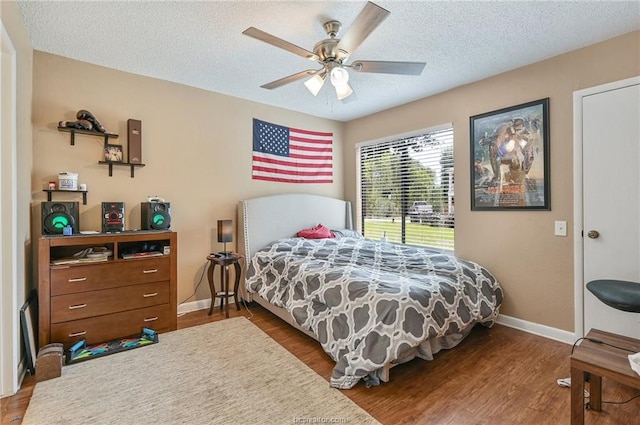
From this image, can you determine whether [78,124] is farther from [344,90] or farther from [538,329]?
[538,329]

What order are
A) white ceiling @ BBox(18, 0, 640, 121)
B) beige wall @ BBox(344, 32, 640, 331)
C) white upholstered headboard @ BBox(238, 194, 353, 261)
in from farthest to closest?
white upholstered headboard @ BBox(238, 194, 353, 261), beige wall @ BBox(344, 32, 640, 331), white ceiling @ BBox(18, 0, 640, 121)

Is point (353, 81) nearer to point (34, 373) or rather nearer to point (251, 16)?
point (251, 16)

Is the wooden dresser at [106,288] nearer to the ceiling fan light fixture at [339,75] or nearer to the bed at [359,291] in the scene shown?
the bed at [359,291]

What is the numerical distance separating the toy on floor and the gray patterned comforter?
3.59 feet

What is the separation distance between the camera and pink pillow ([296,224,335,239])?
3.92 meters

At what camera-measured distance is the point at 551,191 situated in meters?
2.77

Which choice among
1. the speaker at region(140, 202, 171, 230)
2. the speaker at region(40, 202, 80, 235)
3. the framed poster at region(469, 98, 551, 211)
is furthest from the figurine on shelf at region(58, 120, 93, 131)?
the framed poster at region(469, 98, 551, 211)

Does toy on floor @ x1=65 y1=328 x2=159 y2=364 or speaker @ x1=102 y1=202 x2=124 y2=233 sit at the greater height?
speaker @ x1=102 y1=202 x2=124 y2=233

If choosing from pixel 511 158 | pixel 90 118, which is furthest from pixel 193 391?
pixel 511 158

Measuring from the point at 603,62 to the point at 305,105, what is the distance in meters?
3.04

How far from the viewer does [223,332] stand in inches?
114

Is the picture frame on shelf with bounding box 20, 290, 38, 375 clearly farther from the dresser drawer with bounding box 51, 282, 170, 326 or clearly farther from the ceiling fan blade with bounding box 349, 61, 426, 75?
the ceiling fan blade with bounding box 349, 61, 426, 75

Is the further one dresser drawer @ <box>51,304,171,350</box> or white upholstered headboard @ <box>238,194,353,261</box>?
white upholstered headboard @ <box>238,194,353,261</box>

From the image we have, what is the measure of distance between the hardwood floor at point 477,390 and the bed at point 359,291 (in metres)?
0.13
